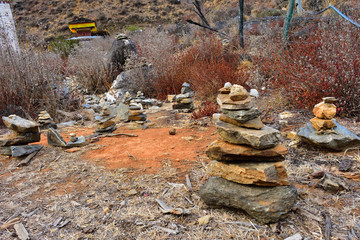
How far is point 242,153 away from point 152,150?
1.62m

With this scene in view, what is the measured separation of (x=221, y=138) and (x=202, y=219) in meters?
0.68

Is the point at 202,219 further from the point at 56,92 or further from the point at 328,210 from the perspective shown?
the point at 56,92

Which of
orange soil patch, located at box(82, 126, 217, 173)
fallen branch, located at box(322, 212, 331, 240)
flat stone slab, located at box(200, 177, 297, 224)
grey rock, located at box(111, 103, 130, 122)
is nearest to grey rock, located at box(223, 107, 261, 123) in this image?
flat stone slab, located at box(200, 177, 297, 224)

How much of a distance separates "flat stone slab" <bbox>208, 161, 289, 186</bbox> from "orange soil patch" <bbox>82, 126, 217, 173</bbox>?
826 mm

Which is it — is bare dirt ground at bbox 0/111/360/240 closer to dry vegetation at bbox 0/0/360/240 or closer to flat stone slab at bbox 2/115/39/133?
dry vegetation at bbox 0/0/360/240

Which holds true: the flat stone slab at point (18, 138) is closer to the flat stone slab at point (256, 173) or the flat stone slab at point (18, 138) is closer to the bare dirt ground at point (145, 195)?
the bare dirt ground at point (145, 195)

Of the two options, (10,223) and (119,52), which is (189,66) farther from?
(10,223)

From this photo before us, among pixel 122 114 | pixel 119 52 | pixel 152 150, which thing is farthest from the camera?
pixel 119 52

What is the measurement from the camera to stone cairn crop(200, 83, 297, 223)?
5.65 ft

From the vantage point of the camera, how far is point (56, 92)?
6.38 metres

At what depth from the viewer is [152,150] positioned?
321cm

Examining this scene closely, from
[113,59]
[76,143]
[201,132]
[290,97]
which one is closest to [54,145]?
[76,143]

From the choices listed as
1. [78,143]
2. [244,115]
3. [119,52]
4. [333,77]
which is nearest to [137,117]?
[78,143]

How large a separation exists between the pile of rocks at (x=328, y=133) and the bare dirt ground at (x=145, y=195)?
108 mm
